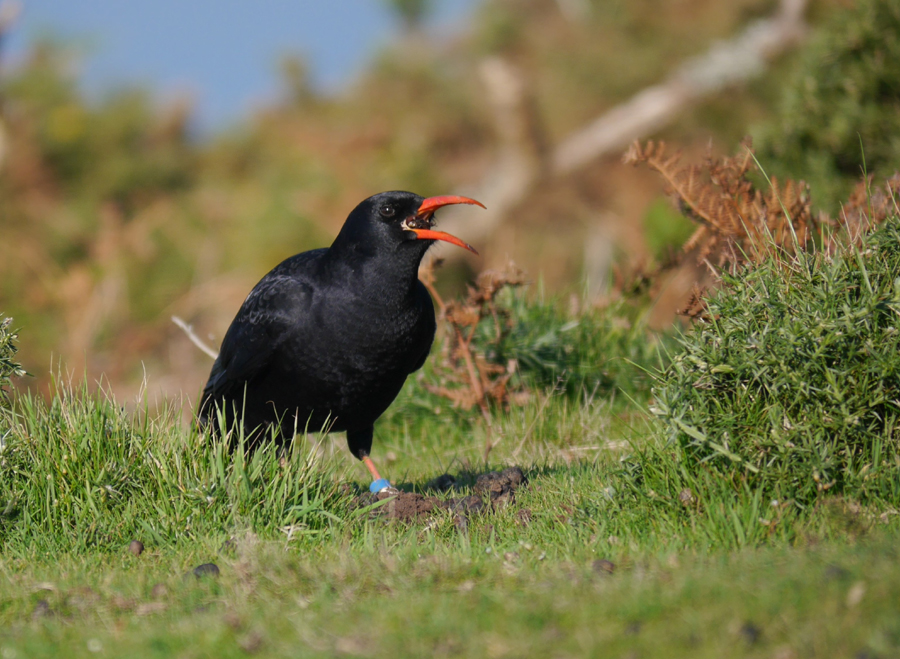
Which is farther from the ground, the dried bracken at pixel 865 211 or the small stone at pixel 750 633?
the dried bracken at pixel 865 211

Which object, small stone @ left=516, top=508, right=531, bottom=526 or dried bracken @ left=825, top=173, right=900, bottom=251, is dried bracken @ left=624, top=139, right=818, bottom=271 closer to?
dried bracken @ left=825, top=173, right=900, bottom=251

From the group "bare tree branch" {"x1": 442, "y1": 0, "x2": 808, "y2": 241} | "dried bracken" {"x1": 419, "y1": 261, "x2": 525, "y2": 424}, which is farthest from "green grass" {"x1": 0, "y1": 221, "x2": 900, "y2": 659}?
"bare tree branch" {"x1": 442, "y1": 0, "x2": 808, "y2": 241}

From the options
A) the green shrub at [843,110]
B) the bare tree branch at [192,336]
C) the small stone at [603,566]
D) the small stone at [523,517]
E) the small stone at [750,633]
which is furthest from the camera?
the green shrub at [843,110]

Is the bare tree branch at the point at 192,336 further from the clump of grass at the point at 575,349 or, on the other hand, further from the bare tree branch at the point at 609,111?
the bare tree branch at the point at 609,111

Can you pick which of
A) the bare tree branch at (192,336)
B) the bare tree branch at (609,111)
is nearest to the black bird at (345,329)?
the bare tree branch at (192,336)

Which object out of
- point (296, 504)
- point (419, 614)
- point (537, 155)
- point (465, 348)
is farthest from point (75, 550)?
point (537, 155)

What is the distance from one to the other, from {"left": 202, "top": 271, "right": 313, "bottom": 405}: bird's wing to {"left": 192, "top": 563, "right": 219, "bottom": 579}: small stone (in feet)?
5.14

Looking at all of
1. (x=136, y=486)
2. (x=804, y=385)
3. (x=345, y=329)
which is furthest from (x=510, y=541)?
(x=136, y=486)

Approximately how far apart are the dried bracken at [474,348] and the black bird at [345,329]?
777mm

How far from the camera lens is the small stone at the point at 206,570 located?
11.8 feet

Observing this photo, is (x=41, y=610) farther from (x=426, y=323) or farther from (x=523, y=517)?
(x=426, y=323)

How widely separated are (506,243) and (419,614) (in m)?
15.3

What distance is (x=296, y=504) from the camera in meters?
4.28

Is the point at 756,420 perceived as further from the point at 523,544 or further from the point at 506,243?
the point at 506,243
